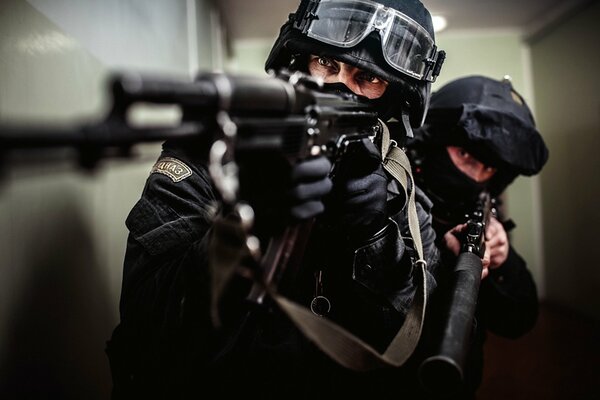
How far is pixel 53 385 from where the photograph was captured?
27.5 inches

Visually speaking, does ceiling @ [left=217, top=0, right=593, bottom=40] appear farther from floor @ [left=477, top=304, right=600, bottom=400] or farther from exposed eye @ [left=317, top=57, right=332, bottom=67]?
floor @ [left=477, top=304, right=600, bottom=400]

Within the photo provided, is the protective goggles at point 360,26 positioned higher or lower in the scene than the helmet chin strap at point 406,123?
higher

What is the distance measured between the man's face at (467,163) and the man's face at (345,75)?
21.4 inches

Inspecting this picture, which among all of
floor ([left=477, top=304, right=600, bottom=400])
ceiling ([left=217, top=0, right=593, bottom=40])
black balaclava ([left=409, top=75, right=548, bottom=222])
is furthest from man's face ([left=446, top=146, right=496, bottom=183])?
ceiling ([left=217, top=0, right=593, bottom=40])

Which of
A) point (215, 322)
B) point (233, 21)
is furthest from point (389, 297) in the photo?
point (233, 21)

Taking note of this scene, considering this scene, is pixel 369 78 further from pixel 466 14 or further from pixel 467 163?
pixel 466 14

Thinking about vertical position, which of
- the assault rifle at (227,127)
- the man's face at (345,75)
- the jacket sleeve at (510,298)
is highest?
the man's face at (345,75)

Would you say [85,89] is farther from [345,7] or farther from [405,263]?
[405,263]

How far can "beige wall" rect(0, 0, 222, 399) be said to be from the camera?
596 mm

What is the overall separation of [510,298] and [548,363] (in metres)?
1.30

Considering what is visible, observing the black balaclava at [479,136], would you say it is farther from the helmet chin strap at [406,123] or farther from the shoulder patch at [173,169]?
the shoulder patch at [173,169]

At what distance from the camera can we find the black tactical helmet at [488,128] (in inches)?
55.5

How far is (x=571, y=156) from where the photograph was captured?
8.94ft

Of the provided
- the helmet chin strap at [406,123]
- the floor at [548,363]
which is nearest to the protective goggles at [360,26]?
the helmet chin strap at [406,123]
